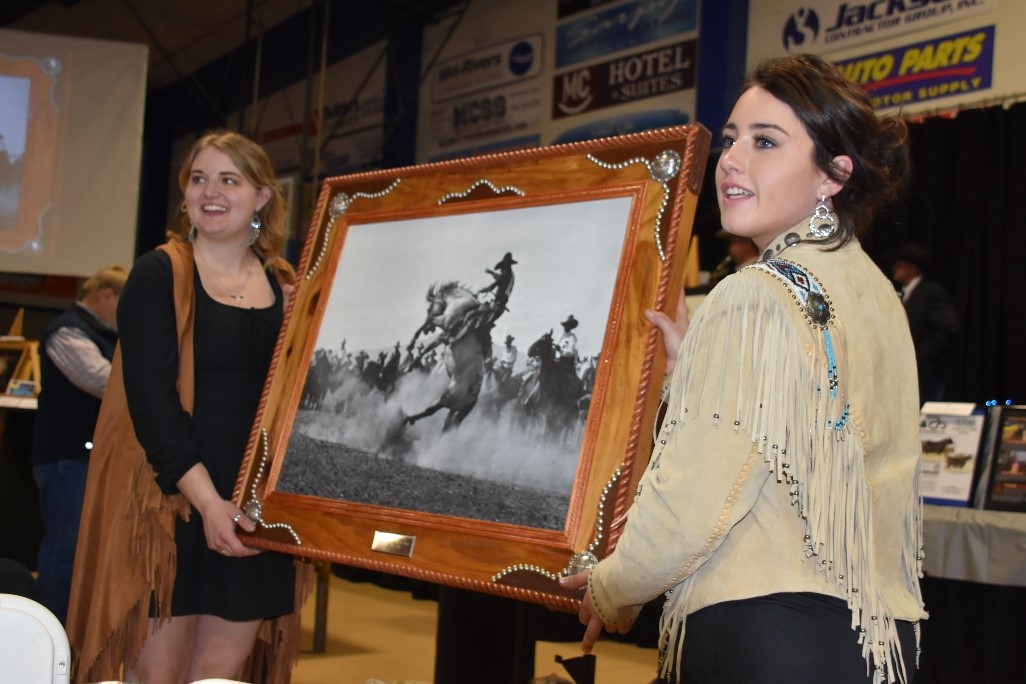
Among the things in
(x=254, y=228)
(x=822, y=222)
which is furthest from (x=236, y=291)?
(x=822, y=222)

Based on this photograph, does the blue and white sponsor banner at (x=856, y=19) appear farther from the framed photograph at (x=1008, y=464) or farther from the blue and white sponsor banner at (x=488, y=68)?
the framed photograph at (x=1008, y=464)

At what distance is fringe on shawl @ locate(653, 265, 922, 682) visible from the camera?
1197 millimetres

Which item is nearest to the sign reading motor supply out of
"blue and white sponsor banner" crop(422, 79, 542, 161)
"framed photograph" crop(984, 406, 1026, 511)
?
"blue and white sponsor banner" crop(422, 79, 542, 161)

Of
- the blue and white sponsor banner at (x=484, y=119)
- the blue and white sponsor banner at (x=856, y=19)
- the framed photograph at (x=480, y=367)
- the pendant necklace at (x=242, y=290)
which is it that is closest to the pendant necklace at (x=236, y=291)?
the pendant necklace at (x=242, y=290)

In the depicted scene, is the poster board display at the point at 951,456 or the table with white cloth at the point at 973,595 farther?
the poster board display at the point at 951,456

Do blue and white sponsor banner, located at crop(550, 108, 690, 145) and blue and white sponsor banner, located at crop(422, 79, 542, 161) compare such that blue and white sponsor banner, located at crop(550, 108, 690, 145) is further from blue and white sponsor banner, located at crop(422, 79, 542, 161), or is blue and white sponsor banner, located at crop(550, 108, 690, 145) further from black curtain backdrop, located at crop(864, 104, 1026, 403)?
black curtain backdrop, located at crop(864, 104, 1026, 403)

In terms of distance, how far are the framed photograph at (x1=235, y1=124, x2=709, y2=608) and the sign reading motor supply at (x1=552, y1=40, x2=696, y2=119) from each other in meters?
6.23

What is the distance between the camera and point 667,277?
1.70m

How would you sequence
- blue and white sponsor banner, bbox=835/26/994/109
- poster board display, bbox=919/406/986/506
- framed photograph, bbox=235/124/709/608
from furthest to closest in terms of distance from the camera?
blue and white sponsor banner, bbox=835/26/994/109, poster board display, bbox=919/406/986/506, framed photograph, bbox=235/124/709/608

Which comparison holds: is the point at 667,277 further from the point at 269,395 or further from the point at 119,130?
the point at 119,130

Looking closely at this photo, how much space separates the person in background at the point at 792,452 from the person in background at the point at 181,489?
107 cm

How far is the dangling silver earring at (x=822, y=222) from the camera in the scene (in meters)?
1.33

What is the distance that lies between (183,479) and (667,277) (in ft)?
3.51

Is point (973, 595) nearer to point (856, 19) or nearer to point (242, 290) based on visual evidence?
point (242, 290)
